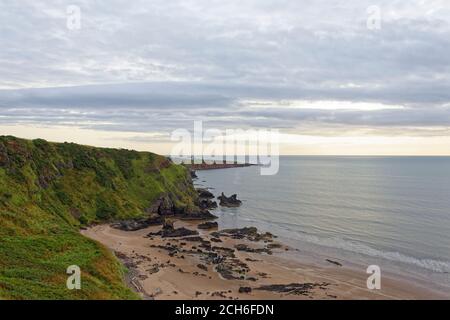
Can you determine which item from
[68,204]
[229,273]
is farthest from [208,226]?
[229,273]

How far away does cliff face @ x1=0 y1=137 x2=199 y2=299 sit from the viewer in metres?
34.5

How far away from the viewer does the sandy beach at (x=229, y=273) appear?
46559 millimetres

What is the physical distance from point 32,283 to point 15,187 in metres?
46.8

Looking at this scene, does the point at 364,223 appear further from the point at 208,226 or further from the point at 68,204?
the point at 68,204

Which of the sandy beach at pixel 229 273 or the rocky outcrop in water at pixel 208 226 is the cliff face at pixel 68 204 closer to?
the sandy beach at pixel 229 273

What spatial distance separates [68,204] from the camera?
81.7 meters

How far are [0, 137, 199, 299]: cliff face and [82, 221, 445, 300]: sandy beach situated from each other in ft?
22.5

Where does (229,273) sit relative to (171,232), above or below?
below

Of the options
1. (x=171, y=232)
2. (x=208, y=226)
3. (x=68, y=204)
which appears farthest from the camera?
(x=208, y=226)

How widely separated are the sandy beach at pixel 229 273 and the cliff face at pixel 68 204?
686 cm

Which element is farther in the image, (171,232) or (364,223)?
(364,223)

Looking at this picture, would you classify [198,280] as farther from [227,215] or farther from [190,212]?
[227,215]

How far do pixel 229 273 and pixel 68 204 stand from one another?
44.2m

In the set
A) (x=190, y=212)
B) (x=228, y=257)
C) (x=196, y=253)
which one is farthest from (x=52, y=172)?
(x=228, y=257)
